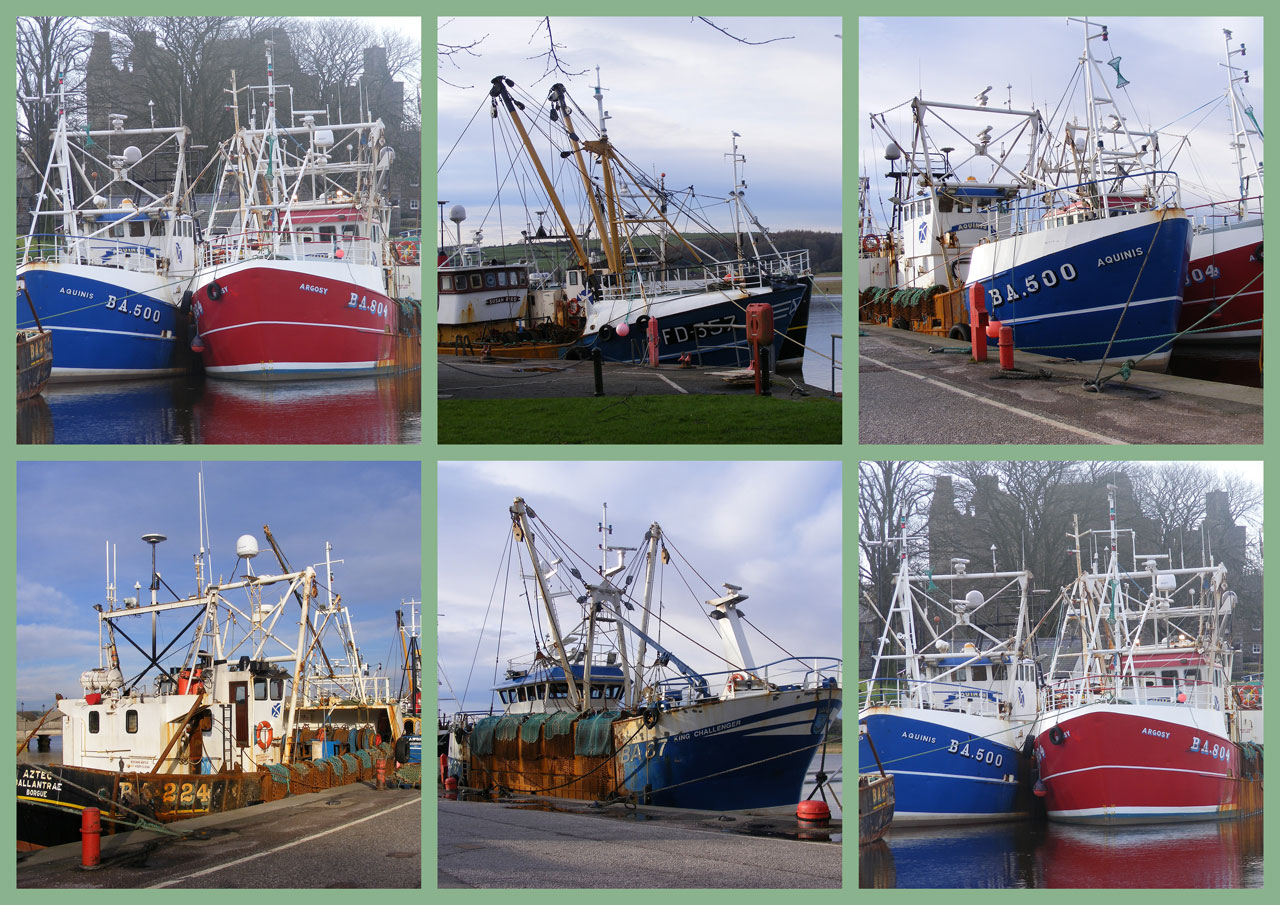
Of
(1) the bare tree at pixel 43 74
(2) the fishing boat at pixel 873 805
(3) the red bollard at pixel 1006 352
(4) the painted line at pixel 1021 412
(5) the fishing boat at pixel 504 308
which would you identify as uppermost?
(1) the bare tree at pixel 43 74

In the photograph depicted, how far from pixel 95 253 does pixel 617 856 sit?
33.9 feet

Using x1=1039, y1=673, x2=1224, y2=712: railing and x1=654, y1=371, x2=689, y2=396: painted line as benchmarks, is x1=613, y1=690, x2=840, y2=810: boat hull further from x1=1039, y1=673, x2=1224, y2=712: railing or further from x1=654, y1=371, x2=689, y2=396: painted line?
x1=654, y1=371, x2=689, y2=396: painted line

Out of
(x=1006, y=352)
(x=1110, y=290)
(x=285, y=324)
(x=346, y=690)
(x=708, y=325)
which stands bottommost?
(x=346, y=690)

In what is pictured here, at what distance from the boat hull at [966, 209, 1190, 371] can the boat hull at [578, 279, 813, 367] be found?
12.8ft

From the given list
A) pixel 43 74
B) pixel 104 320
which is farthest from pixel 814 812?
pixel 43 74

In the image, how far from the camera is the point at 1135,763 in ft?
42.8

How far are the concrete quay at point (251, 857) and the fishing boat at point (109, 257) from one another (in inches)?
180

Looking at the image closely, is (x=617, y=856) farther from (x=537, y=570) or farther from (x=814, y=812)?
(x=537, y=570)

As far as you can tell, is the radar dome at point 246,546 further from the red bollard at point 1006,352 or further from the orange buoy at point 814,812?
the red bollard at point 1006,352

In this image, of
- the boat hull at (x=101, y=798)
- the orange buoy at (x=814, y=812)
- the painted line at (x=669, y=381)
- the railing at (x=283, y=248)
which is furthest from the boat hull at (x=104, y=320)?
the orange buoy at (x=814, y=812)

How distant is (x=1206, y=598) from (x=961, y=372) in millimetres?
3450

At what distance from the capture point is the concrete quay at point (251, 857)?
8625 mm

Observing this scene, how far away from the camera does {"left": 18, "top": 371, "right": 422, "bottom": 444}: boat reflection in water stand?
8.95 metres

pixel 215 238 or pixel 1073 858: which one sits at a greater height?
pixel 215 238
